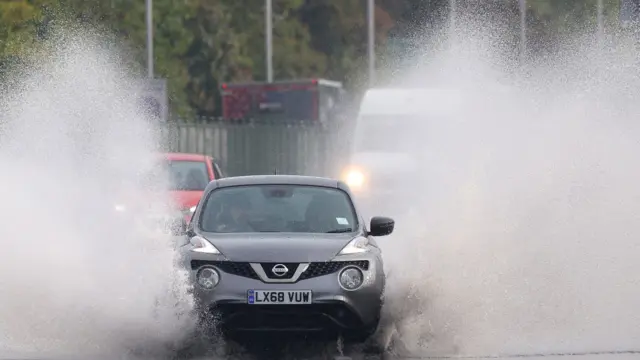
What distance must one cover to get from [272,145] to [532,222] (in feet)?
87.3

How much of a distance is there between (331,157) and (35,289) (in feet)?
102

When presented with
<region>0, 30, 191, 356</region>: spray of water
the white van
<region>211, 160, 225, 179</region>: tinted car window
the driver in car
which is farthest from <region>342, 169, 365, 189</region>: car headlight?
the driver in car

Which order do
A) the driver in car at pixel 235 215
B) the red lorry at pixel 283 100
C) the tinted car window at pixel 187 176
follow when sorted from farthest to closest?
the red lorry at pixel 283 100 < the tinted car window at pixel 187 176 < the driver in car at pixel 235 215

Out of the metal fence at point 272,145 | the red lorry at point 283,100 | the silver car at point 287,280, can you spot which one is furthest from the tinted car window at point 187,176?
the red lorry at point 283,100

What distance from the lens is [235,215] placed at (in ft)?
47.5

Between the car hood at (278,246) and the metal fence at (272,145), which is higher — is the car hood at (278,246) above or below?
above

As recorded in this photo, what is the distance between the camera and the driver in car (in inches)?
563

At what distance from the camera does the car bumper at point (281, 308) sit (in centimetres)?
1320

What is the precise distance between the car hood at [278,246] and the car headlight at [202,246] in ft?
0.13

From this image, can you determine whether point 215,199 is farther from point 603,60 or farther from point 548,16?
point 548,16

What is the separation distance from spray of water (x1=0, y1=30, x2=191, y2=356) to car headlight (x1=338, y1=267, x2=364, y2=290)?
1185 mm

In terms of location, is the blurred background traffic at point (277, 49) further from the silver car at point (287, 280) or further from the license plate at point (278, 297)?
the license plate at point (278, 297)

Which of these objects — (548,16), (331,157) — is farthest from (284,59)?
(331,157)

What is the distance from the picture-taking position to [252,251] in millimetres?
13422
